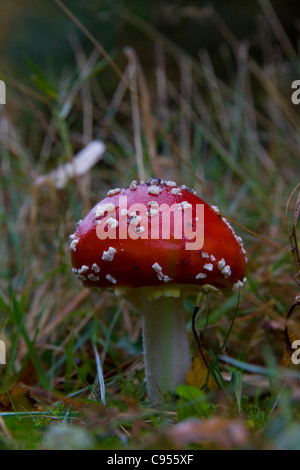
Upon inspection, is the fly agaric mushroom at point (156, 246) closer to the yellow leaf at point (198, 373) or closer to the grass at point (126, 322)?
the yellow leaf at point (198, 373)

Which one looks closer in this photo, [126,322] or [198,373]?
[198,373]

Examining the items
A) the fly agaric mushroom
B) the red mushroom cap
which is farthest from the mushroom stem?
the red mushroom cap

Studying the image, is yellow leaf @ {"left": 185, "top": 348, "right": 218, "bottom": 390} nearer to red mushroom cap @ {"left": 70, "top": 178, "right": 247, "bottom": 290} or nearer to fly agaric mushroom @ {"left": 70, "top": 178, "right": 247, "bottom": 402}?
fly agaric mushroom @ {"left": 70, "top": 178, "right": 247, "bottom": 402}

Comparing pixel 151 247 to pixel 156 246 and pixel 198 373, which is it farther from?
pixel 198 373

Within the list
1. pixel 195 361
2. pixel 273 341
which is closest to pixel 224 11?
pixel 273 341

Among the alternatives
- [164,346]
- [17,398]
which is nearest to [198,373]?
[164,346]

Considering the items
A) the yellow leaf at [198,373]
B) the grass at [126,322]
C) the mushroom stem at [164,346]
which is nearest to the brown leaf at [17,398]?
the grass at [126,322]
